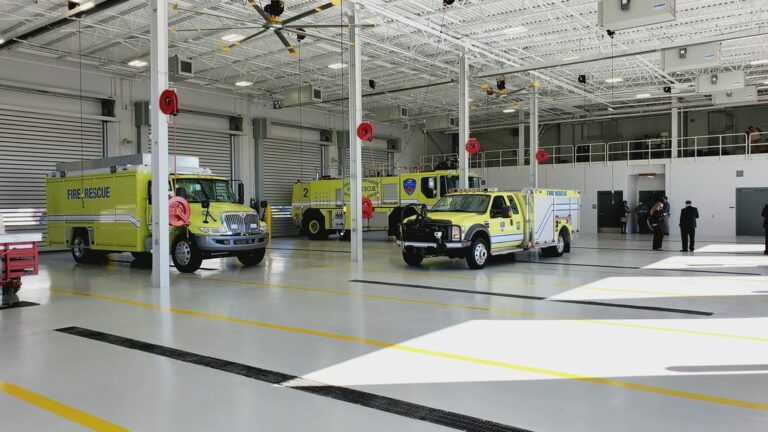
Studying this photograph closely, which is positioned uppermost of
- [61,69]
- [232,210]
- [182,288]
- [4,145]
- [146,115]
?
[61,69]

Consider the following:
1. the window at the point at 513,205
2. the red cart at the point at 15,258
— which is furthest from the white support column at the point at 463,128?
the red cart at the point at 15,258

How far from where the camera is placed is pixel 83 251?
50.2 feet

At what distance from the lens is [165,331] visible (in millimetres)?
7031

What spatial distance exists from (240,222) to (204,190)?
47.5 inches

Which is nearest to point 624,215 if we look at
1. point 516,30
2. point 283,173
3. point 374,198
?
point 374,198

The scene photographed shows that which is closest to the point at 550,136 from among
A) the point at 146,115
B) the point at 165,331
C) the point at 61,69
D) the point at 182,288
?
the point at 146,115

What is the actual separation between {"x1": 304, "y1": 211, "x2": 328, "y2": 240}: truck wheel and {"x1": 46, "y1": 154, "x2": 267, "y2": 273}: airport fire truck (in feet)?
35.5

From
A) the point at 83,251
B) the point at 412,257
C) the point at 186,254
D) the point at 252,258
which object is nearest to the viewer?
the point at 186,254

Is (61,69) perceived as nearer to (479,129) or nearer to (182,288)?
(182,288)

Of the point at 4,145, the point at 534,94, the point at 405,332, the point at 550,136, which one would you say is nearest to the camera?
the point at 405,332

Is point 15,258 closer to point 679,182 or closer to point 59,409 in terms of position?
point 59,409

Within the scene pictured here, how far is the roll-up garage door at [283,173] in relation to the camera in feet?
89.9

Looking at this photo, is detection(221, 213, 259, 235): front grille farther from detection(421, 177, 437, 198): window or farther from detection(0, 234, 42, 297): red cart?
detection(421, 177, 437, 198): window

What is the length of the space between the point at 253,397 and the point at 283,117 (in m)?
24.2
